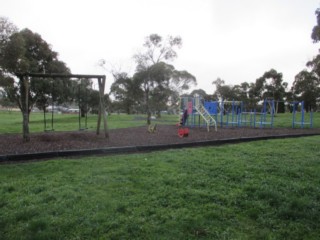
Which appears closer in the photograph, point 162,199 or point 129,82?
point 162,199

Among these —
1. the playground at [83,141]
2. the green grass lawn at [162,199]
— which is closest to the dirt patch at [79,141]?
the playground at [83,141]

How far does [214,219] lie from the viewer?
333cm

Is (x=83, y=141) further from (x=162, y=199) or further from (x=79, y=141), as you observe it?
(x=162, y=199)

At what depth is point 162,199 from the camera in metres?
3.82

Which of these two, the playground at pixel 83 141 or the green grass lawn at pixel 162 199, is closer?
the green grass lawn at pixel 162 199

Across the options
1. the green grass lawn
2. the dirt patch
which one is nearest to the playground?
the dirt patch

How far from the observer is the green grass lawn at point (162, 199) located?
3.09 m

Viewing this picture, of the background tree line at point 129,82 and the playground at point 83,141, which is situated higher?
the background tree line at point 129,82

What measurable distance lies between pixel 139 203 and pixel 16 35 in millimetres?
11223

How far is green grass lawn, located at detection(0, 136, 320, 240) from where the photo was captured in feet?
10.1

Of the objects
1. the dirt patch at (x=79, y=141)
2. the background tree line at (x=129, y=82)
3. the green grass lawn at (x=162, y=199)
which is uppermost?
the background tree line at (x=129, y=82)

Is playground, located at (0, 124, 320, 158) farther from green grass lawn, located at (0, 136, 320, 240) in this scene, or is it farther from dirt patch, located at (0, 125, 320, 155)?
green grass lawn, located at (0, 136, 320, 240)

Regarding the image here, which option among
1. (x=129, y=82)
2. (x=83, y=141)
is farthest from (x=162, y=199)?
(x=129, y=82)

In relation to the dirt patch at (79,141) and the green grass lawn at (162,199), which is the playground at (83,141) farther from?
the green grass lawn at (162,199)
